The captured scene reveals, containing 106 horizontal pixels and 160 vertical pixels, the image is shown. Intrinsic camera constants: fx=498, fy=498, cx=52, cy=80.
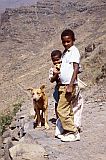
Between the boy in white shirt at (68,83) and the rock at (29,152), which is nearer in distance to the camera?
the rock at (29,152)

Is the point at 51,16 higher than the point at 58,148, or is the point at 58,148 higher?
the point at 51,16

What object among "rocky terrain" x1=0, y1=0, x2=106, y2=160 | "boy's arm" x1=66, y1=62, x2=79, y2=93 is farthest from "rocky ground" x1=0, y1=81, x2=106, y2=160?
"boy's arm" x1=66, y1=62, x2=79, y2=93

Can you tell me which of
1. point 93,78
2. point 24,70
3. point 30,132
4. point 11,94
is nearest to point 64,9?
point 24,70

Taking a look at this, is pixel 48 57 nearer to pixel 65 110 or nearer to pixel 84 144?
pixel 84 144

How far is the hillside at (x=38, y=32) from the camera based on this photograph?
61.5 m

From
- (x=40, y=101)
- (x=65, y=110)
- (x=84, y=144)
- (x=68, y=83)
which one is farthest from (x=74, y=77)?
(x=40, y=101)

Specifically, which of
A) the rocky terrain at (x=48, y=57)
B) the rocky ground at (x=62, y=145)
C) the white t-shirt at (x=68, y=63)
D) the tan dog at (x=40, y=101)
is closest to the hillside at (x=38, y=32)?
the rocky terrain at (x=48, y=57)

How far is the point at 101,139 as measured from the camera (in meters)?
8.29

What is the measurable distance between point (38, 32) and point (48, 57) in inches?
1145

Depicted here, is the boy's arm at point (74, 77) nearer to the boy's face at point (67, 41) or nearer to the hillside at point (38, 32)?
the boy's face at point (67, 41)

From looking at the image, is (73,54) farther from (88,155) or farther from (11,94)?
(11,94)

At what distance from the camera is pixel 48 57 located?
6494cm

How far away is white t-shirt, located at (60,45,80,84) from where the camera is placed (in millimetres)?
7570

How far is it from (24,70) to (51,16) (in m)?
41.8
